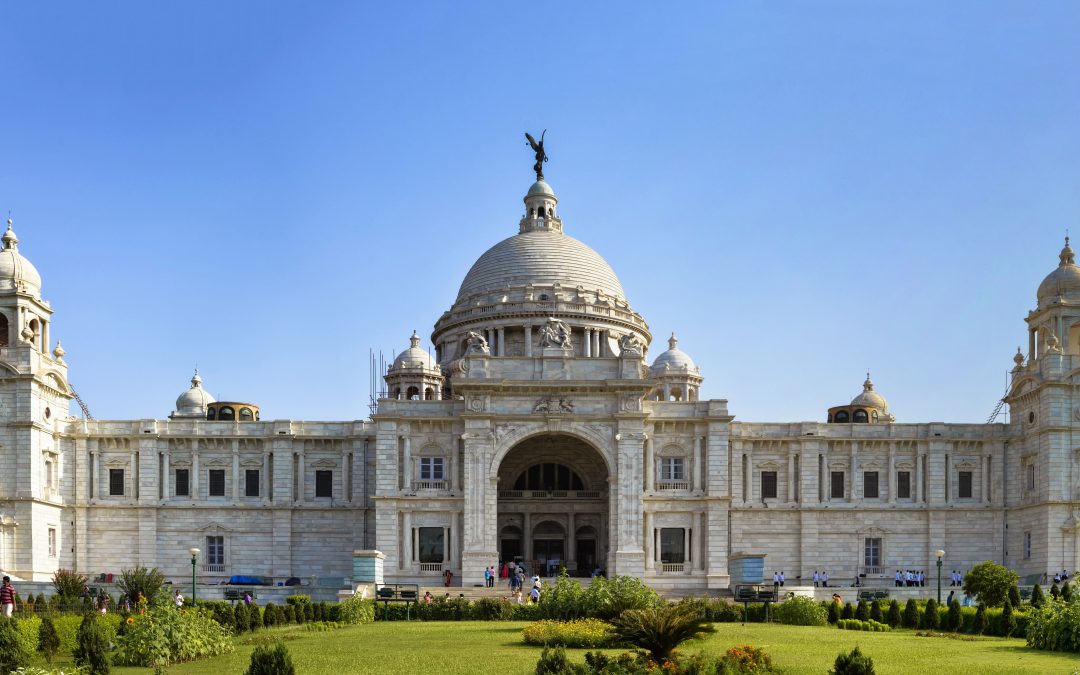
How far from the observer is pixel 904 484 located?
71.9m

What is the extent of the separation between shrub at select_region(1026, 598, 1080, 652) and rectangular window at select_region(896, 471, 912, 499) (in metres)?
35.5

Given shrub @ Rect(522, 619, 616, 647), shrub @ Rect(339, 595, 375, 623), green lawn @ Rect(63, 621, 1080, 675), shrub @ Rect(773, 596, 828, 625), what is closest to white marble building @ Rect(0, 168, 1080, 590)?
shrub @ Rect(339, 595, 375, 623)

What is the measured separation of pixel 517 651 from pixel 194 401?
185 feet

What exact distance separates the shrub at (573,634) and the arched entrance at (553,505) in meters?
34.3

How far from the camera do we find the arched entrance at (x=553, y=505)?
2832 inches

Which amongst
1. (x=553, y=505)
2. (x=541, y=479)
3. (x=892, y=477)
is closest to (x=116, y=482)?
(x=541, y=479)

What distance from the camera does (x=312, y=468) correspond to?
71375 mm

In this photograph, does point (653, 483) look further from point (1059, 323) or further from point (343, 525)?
point (1059, 323)

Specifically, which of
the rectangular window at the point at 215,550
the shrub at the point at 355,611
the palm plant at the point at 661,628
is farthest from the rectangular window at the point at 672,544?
the palm plant at the point at 661,628

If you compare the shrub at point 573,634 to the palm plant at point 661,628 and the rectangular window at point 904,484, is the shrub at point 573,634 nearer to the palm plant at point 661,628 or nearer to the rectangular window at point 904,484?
the palm plant at point 661,628

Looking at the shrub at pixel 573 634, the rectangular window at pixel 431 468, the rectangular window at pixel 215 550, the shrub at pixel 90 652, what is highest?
the rectangular window at pixel 431 468

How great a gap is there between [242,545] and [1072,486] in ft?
147

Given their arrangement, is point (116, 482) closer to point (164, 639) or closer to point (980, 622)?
point (164, 639)

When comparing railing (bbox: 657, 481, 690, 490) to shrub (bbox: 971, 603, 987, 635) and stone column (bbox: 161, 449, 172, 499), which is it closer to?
shrub (bbox: 971, 603, 987, 635)
